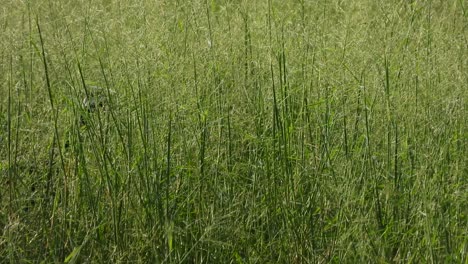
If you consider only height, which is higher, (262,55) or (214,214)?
(262,55)

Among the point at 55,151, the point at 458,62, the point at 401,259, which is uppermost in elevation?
the point at 458,62

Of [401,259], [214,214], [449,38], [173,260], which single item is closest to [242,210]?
[214,214]

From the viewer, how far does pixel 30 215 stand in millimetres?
2223

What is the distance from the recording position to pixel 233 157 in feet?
8.05

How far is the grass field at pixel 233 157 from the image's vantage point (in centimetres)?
212

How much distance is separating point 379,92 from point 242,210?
579mm

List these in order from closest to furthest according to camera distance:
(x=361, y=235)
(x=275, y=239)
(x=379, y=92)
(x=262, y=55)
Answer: (x=361, y=235) < (x=275, y=239) < (x=379, y=92) < (x=262, y=55)

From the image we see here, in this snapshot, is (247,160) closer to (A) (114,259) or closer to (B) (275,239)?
(B) (275,239)

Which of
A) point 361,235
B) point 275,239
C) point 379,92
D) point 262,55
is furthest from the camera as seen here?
point 262,55

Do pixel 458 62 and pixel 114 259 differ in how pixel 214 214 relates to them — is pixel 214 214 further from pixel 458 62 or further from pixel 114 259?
pixel 458 62

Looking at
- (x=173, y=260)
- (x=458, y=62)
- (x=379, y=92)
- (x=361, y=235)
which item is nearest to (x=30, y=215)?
(x=173, y=260)

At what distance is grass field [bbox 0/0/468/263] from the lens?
212 cm

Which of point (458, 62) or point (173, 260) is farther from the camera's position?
point (458, 62)

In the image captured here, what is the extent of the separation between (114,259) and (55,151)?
0.52 m
